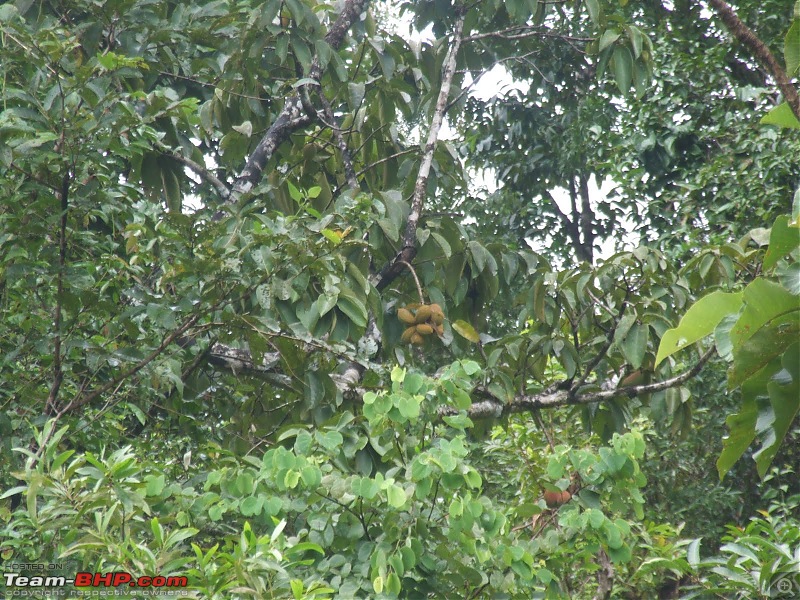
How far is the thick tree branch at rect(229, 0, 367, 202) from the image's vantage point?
2889 millimetres

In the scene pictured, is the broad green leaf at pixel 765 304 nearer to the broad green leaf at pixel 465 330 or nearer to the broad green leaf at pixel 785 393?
the broad green leaf at pixel 785 393

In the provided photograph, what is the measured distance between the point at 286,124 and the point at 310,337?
1083 millimetres

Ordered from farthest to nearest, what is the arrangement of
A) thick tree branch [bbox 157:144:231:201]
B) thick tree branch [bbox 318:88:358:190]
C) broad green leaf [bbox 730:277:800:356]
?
thick tree branch [bbox 318:88:358:190], thick tree branch [bbox 157:144:231:201], broad green leaf [bbox 730:277:800:356]

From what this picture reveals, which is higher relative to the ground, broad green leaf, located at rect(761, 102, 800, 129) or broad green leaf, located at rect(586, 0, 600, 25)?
broad green leaf, located at rect(586, 0, 600, 25)

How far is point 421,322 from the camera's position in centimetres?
256

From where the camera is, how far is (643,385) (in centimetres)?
260

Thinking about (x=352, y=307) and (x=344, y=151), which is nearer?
(x=352, y=307)

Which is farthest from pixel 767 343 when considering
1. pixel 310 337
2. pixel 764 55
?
pixel 310 337

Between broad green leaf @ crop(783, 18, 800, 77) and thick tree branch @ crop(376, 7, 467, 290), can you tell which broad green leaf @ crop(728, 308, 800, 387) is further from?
thick tree branch @ crop(376, 7, 467, 290)

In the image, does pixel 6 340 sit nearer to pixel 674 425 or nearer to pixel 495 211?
pixel 674 425

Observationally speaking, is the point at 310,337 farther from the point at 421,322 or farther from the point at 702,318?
the point at 702,318

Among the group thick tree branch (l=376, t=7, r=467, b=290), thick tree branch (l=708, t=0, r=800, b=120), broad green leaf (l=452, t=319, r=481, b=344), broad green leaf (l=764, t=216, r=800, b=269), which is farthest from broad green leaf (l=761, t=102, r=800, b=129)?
thick tree branch (l=376, t=7, r=467, b=290)

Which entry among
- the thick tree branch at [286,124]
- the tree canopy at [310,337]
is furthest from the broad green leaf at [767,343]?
the thick tree branch at [286,124]

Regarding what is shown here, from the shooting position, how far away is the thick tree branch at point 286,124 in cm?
289
